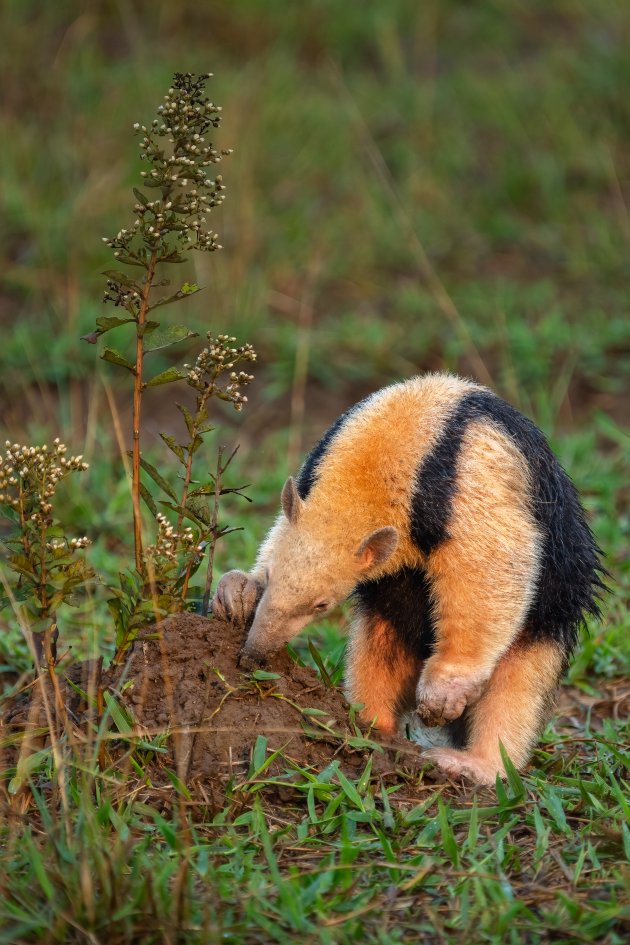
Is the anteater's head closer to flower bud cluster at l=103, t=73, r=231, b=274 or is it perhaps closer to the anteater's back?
the anteater's back

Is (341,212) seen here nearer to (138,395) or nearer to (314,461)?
(314,461)

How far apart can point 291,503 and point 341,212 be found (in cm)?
671

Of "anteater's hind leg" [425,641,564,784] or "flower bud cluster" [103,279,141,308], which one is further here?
"anteater's hind leg" [425,641,564,784]

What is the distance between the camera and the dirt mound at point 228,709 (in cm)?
377

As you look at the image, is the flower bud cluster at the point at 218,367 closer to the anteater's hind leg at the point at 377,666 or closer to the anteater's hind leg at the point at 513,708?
the anteater's hind leg at the point at 377,666

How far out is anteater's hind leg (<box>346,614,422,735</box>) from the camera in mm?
4355

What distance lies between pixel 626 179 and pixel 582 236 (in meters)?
0.81

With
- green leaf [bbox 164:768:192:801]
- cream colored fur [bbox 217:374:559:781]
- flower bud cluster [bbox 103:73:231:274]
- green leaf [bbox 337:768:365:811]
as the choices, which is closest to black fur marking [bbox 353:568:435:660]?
cream colored fur [bbox 217:374:559:781]

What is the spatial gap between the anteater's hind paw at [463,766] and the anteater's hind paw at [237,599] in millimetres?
769

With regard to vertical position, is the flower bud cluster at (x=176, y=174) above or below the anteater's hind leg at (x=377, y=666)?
above

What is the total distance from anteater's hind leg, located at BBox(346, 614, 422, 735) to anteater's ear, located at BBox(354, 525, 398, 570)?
507 millimetres

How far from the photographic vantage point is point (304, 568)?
3.89 metres

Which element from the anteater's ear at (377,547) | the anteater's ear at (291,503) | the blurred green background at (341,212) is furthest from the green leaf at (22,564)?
the blurred green background at (341,212)

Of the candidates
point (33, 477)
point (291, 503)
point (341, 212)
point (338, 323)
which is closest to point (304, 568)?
point (291, 503)
